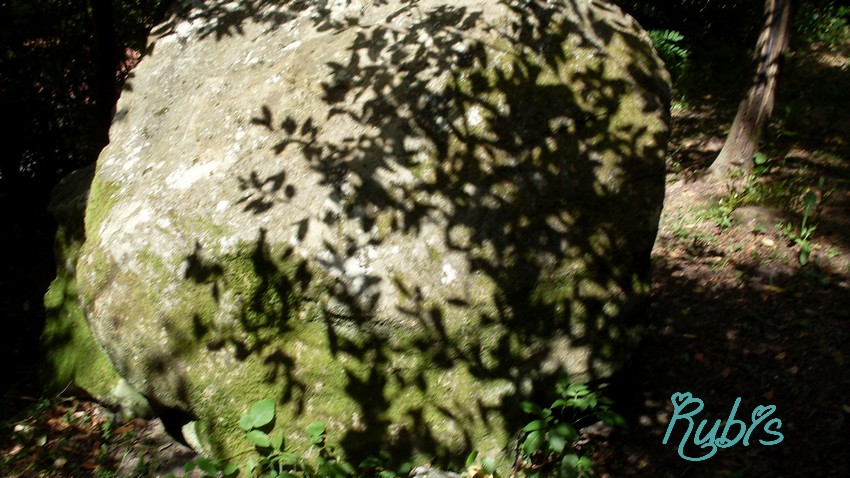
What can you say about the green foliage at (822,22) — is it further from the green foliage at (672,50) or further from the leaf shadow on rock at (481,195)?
the leaf shadow on rock at (481,195)

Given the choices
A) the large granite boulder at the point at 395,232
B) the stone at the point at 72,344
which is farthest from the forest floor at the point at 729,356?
the large granite boulder at the point at 395,232

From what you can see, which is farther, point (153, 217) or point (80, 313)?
point (80, 313)

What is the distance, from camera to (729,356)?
4531mm

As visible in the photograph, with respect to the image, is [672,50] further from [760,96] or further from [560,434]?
[560,434]

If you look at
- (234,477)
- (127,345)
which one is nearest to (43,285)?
(127,345)

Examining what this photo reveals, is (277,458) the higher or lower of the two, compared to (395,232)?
lower

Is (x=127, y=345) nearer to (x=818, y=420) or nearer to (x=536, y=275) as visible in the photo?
(x=536, y=275)

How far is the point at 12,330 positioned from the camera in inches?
225

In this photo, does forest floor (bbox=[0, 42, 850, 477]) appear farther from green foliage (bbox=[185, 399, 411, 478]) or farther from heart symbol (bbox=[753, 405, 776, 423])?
green foliage (bbox=[185, 399, 411, 478])

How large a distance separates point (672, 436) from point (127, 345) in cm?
337

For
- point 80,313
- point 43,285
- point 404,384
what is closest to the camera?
point 404,384

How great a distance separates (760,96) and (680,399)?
131 inches

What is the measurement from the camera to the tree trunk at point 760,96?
587cm

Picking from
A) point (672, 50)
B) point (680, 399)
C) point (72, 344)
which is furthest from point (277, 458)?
point (672, 50)
